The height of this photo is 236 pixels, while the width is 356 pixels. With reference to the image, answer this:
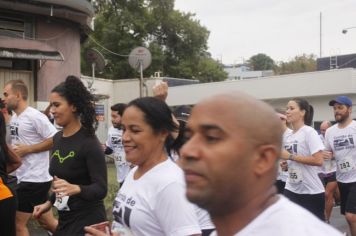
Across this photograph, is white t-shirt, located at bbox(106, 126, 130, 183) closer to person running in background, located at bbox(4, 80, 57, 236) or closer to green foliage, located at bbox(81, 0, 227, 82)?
person running in background, located at bbox(4, 80, 57, 236)

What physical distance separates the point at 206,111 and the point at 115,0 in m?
40.8

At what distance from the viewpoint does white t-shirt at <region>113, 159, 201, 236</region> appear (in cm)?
277

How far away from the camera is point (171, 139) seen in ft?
11.1

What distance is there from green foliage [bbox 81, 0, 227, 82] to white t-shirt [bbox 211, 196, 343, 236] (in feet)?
123

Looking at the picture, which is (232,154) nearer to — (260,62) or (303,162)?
(303,162)

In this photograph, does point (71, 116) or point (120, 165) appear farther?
point (120, 165)

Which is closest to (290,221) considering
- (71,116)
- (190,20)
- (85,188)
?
(85,188)

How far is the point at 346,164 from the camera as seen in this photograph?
7.62 metres

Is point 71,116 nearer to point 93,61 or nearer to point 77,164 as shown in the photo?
point 77,164

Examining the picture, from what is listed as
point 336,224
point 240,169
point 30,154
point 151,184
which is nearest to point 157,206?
point 151,184

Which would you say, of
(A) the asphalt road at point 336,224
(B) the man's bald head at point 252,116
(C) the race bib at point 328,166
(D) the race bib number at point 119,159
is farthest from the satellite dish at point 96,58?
(B) the man's bald head at point 252,116

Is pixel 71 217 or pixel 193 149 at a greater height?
pixel 193 149

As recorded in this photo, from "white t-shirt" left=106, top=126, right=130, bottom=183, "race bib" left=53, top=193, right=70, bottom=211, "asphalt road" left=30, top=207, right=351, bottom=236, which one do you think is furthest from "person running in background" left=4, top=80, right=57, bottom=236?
"race bib" left=53, top=193, right=70, bottom=211

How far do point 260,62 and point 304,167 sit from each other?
356ft
